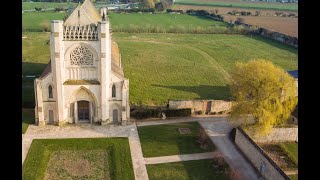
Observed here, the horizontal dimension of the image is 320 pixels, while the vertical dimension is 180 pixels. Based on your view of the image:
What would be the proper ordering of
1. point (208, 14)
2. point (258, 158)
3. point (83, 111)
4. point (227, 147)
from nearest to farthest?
point (258, 158) < point (227, 147) < point (83, 111) < point (208, 14)

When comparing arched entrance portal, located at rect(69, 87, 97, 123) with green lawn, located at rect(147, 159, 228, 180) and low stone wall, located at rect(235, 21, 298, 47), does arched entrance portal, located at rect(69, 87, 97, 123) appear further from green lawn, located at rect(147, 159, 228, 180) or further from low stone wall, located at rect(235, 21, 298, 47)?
low stone wall, located at rect(235, 21, 298, 47)

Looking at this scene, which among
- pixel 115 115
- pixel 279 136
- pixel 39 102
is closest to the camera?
pixel 279 136

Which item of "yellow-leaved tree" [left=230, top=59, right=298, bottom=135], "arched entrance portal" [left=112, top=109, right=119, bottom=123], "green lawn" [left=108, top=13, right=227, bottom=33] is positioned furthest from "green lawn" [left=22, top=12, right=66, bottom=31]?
"yellow-leaved tree" [left=230, top=59, right=298, bottom=135]

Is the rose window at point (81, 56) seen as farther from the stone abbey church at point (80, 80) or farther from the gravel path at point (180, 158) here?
the gravel path at point (180, 158)

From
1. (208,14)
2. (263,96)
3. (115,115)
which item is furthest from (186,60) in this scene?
(208,14)

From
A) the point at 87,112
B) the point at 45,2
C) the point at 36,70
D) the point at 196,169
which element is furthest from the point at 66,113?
the point at 45,2

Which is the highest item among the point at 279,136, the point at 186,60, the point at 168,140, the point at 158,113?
the point at 186,60

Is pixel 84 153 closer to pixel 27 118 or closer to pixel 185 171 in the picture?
pixel 185 171

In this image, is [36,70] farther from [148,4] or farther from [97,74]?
[148,4]
